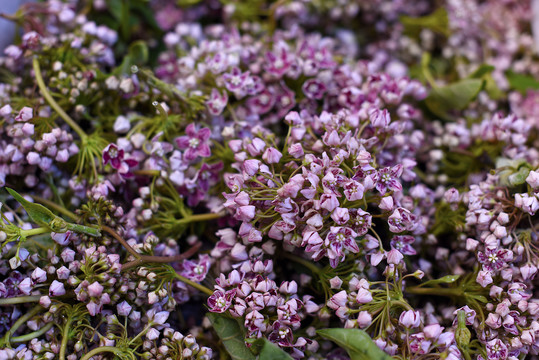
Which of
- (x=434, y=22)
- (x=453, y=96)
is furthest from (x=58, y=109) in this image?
(x=434, y=22)

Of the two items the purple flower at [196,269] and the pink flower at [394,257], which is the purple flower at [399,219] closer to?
the pink flower at [394,257]

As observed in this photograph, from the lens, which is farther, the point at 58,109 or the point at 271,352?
the point at 58,109

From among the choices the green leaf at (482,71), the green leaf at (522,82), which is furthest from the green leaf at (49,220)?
the green leaf at (522,82)

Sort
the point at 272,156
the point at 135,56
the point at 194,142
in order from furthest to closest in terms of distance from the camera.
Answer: the point at 135,56 → the point at 194,142 → the point at 272,156

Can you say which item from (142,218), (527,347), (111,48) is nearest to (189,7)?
(111,48)

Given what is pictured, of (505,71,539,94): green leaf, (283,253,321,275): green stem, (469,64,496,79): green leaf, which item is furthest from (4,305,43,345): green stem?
(505,71,539,94): green leaf

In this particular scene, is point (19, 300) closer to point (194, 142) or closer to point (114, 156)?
point (114, 156)

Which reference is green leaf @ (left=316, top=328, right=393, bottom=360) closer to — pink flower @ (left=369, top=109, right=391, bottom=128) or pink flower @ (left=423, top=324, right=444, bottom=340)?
pink flower @ (left=423, top=324, right=444, bottom=340)
